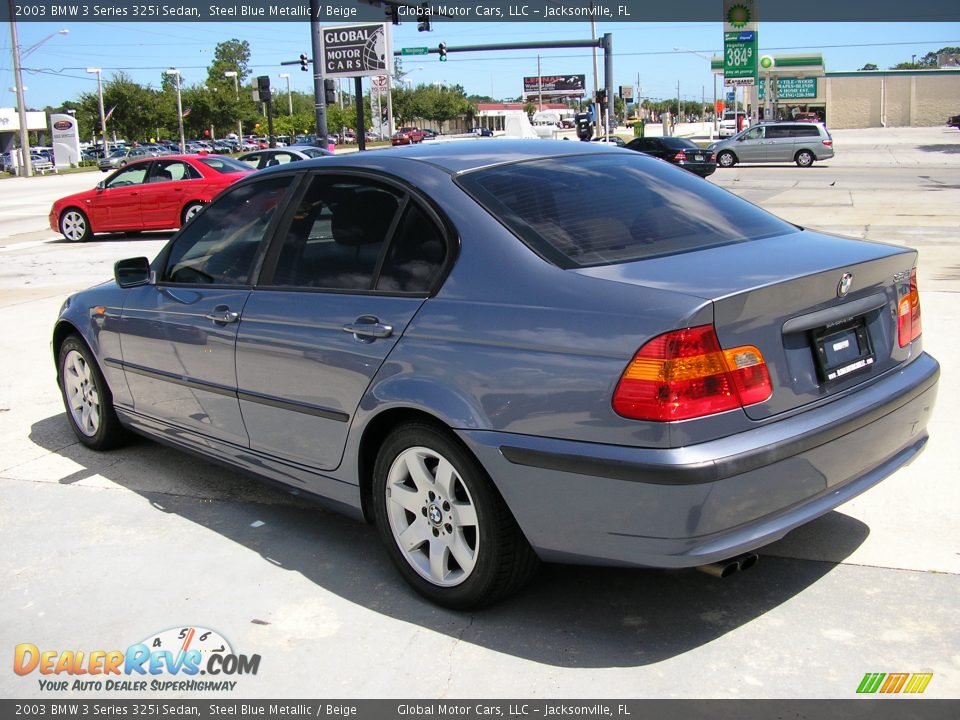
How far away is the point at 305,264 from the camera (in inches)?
159

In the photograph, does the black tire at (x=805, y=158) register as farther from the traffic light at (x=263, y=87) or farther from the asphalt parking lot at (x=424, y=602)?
the asphalt parking lot at (x=424, y=602)

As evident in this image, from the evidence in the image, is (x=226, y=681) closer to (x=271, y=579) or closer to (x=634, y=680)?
(x=271, y=579)

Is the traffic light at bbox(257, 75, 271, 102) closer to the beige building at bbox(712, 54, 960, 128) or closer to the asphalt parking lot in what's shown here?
the asphalt parking lot

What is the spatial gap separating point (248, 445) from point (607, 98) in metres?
45.5

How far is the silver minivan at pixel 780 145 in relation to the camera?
34.9 m

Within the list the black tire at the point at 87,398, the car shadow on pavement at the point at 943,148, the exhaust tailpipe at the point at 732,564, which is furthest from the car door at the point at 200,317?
the car shadow on pavement at the point at 943,148

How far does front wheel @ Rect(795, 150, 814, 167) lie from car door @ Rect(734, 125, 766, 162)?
4.29 ft

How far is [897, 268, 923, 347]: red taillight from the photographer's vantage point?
3.61 metres

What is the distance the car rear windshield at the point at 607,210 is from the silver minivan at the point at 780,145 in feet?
109

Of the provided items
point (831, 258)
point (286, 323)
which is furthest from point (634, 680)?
point (286, 323)

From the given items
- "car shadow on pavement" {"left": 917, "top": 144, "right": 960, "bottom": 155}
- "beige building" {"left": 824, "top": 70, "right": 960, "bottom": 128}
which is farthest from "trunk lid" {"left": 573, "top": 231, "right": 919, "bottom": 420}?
"beige building" {"left": 824, "top": 70, "right": 960, "bottom": 128}
